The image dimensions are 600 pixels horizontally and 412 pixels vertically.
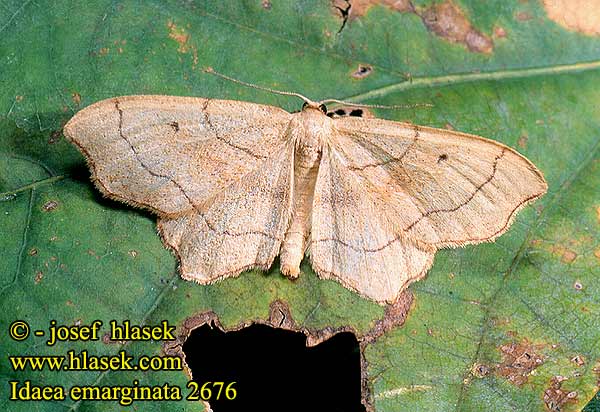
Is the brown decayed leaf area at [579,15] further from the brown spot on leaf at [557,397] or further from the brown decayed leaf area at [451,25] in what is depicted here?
the brown spot on leaf at [557,397]

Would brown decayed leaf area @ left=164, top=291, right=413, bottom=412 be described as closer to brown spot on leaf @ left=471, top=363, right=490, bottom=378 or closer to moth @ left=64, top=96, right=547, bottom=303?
moth @ left=64, top=96, right=547, bottom=303

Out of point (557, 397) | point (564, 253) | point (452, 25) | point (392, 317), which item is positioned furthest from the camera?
point (452, 25)

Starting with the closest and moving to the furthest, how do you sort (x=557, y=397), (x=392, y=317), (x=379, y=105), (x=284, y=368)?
(x=557, y=397) → (x=392, y=317) → (x=284, y=368) → (x=379, y=105)

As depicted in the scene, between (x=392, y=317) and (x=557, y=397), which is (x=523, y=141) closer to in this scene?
(x=392, y=317)

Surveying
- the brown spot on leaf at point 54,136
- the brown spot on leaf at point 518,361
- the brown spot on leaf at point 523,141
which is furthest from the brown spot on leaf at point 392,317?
the brown spot on leaf at point 54,136

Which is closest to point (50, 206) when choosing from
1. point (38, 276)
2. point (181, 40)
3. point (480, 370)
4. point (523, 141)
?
point (38, 276)

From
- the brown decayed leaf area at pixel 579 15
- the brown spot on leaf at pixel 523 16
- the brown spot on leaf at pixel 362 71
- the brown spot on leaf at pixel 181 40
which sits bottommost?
the brown spot on leaf at pixel 181 40

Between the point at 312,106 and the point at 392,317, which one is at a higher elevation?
the point at 312,106
